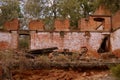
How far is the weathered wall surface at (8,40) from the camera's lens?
30828mm

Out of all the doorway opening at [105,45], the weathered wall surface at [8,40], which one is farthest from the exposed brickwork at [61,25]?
the weathered wall surface at [8,40]

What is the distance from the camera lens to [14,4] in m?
43.0

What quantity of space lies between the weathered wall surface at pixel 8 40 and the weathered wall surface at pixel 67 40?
166cm

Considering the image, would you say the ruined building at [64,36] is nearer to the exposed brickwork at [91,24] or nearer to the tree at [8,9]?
the exposed brickwork at [91,24]

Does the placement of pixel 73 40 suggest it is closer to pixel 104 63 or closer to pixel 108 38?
pixel 108 38

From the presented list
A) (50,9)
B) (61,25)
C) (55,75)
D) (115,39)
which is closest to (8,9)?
(50,9)

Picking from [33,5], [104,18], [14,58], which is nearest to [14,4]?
[33,5]

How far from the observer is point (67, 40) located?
31156 millimetres

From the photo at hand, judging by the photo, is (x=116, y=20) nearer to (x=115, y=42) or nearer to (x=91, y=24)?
(x=115, y=42)

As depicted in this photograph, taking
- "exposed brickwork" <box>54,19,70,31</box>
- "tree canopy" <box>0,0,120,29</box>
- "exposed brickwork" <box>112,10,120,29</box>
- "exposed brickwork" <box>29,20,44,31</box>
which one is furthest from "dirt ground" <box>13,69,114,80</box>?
"tree canopy" <box>0,0,120,29</box>

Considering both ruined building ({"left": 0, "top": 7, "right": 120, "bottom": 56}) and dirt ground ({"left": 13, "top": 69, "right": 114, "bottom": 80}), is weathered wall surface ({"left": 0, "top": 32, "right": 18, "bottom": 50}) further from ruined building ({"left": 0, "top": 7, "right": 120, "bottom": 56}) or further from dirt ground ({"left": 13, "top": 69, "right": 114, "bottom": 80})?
dirt ground ({"left": 13, "top": 69, "right": 114, "bottom": 80})

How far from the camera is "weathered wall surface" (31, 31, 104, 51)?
31.0 m

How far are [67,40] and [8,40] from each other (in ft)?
17.7

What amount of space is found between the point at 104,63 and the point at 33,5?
27.1 meters
